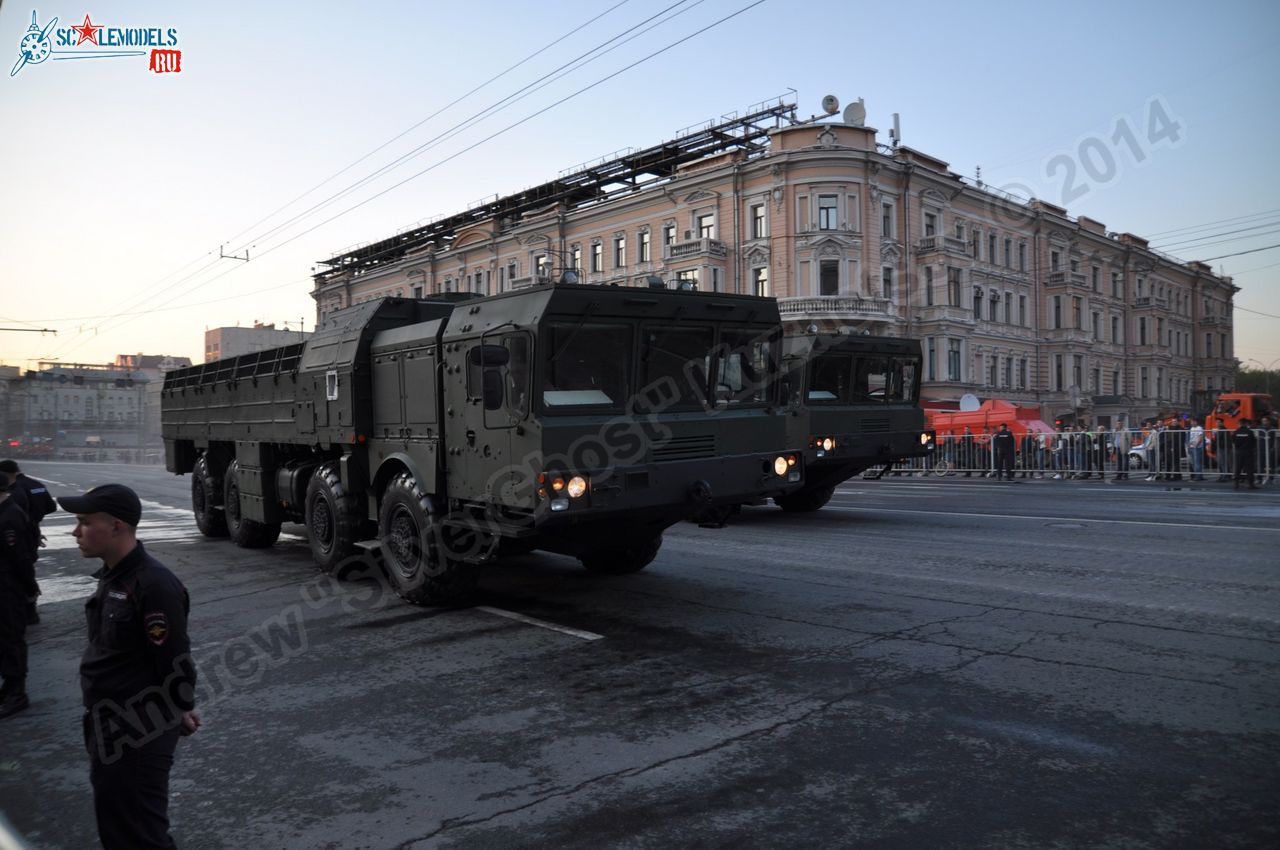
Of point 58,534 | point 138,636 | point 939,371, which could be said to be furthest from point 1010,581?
point 939,371

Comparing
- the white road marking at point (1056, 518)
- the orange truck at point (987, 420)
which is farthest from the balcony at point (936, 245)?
the white road marking at point (1056, 518)

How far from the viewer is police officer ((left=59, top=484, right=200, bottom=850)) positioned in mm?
3111

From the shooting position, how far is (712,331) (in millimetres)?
7965

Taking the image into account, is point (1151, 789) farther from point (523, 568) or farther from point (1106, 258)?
point (1106, 258)

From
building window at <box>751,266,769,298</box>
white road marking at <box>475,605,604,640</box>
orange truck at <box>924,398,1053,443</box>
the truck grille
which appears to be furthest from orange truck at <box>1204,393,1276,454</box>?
white road marking at <box>475,605,604,640</box>

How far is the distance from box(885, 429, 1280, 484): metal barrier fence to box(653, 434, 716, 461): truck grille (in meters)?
17.6

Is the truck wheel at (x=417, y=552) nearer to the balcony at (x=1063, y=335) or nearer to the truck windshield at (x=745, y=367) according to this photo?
the truck windshield at (x=745, y=367)

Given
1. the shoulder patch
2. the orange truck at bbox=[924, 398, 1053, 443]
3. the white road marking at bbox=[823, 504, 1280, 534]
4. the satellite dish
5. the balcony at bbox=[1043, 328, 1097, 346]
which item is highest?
the satellite dish

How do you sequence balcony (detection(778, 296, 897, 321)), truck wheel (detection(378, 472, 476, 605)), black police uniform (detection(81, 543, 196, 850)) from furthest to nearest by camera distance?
balcony (detection(778, 296, 897, 321)) → truck wheel (detection(378, 472, 476, 605)) → black police uniform (detection(81, 543, 196, 850))

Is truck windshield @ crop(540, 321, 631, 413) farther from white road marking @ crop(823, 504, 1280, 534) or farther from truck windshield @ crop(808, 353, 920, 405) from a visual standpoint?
white road marking @ crop(823, 504, 1280, 534)

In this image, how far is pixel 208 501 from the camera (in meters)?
14.3

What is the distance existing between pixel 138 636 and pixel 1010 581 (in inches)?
303

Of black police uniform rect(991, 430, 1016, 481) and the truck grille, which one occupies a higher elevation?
the truck grille

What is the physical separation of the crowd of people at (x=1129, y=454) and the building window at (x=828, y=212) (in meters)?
18.4
